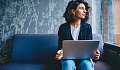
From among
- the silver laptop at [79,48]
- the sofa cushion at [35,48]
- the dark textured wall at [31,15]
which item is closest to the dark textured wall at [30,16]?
the dark textured wall at [31,15]

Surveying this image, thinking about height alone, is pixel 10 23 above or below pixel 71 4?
below

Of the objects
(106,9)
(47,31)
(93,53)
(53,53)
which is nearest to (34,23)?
(47,31)

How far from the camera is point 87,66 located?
3.19ft

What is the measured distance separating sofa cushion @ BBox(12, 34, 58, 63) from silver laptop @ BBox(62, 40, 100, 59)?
28.6 inches

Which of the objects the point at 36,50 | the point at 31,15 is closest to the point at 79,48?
the point at 36,50

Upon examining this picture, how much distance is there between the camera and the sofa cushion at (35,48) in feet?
5.53

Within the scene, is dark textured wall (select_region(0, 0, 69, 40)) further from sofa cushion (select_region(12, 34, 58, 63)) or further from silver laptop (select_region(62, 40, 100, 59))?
silver laptop (select_region(62, 40, 100, 59))

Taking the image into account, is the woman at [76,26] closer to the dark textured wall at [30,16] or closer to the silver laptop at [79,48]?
the silver laptop at [79,48]

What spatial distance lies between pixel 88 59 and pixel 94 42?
28 cm

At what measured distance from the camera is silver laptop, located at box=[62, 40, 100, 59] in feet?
3.01

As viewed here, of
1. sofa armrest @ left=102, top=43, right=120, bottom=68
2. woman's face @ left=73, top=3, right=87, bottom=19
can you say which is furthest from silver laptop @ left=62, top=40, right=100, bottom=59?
sofa armrest @ left=102, top=43, right=120, bottom=68

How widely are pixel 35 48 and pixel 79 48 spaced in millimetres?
978

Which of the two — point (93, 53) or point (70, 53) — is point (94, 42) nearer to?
point (93, 53)

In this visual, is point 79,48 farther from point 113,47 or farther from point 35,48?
point 35,48
